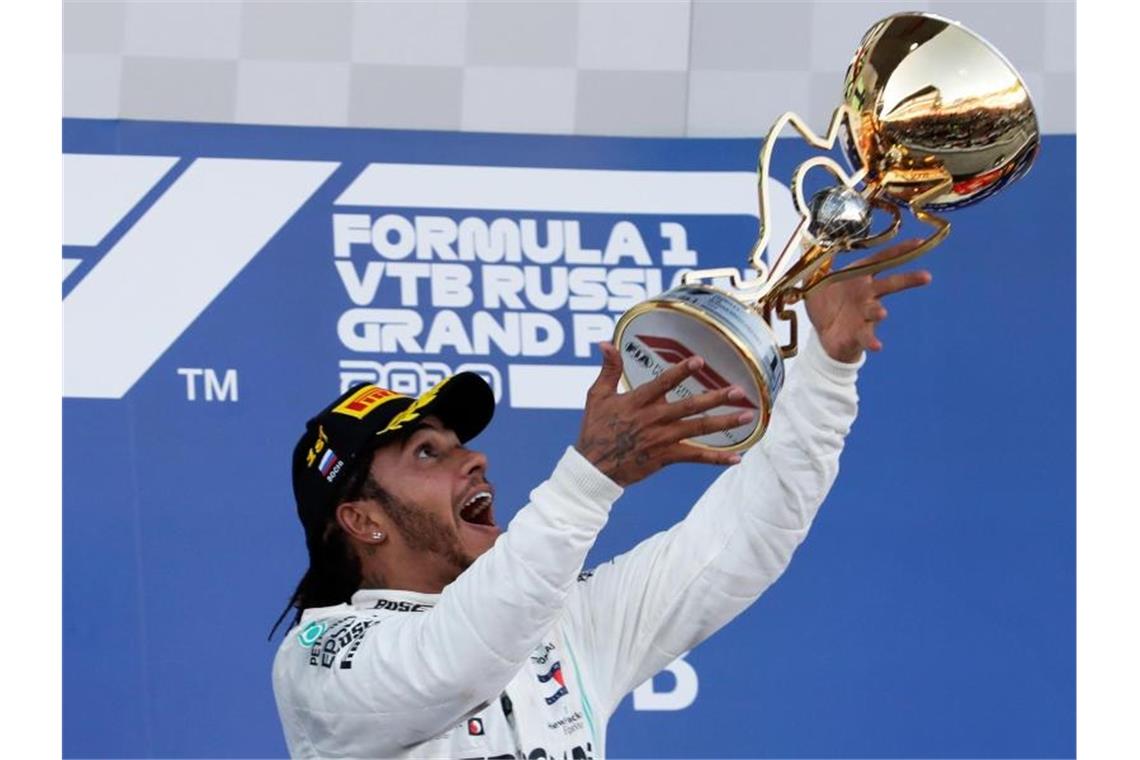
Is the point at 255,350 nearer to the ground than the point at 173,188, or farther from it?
nearer to the ground

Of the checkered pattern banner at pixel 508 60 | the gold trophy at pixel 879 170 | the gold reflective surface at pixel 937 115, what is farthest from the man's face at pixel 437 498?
the checkered pattern banner at pixel 508 60

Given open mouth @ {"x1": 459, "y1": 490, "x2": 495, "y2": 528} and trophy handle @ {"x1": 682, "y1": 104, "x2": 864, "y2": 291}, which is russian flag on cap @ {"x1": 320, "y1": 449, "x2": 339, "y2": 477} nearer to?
open mouth @ {"x1": 459, "y1": 490, "x2": 495, "y2": 528}

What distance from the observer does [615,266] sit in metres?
3.50

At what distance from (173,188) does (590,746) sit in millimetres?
1578

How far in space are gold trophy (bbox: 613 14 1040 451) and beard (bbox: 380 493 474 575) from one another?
1.50 feet

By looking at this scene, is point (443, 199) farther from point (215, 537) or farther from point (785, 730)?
point (785, 730)

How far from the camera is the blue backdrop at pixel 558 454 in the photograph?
3389mm

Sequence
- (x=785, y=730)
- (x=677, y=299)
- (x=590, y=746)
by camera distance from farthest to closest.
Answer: (x=785, y=730), (x=590, y=746), (x=677, y=299)

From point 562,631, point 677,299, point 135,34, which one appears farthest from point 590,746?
point 135,34

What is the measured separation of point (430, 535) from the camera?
254 centimetres

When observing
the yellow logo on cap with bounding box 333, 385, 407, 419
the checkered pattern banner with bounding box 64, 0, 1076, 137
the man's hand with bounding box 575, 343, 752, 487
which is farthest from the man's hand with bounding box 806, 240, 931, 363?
the checkered pattern banner with bounding box 64, 0, 1076, 137

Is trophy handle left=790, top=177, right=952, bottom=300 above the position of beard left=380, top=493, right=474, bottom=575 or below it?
above

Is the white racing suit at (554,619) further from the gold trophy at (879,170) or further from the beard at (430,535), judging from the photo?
the gold trophy at (879,170)

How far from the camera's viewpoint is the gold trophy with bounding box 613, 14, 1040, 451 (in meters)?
2.12
